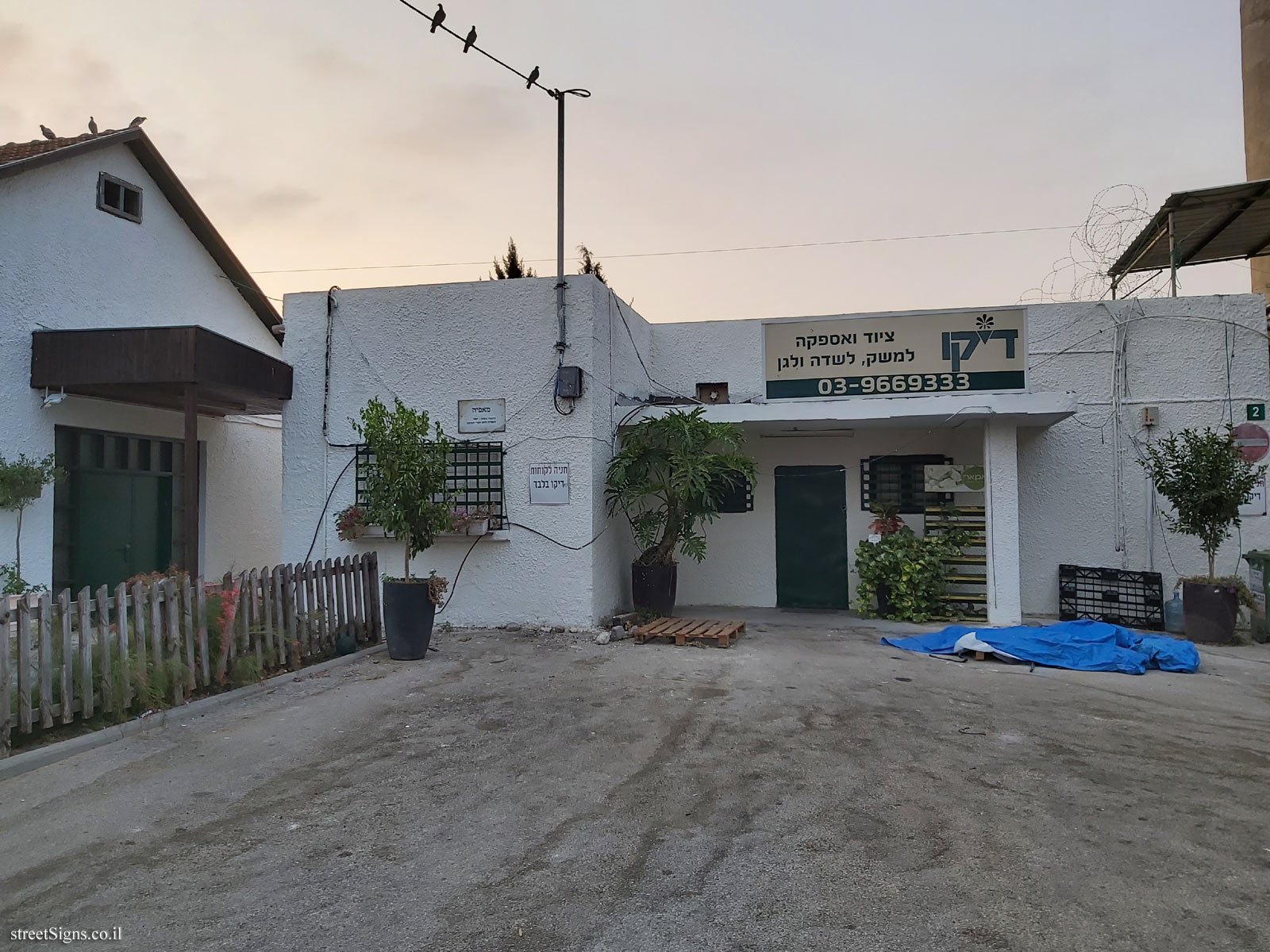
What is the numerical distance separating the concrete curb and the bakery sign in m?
7.54

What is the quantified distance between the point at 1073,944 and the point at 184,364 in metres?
9.84

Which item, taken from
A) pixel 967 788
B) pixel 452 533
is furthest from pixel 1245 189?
pixel 452 533

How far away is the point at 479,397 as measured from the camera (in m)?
10.9

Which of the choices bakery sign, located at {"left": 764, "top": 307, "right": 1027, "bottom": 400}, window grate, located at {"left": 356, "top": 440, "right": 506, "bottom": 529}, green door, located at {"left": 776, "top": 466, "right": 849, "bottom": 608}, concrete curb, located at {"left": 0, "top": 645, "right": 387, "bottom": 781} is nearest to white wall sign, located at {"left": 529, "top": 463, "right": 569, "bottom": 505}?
window grate, located at {"left": 356, "top": 440, "right": 506, "bottom": 529}

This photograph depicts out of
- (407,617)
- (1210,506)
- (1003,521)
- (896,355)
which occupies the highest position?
(896,355)

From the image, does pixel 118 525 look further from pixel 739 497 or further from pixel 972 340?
pixel 972 340

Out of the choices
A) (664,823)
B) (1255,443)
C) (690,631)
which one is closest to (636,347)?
(690,631)

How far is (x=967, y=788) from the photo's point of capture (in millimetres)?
4797

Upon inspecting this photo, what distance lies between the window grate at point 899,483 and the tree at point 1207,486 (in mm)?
2800

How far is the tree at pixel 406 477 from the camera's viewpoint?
8.45 metres

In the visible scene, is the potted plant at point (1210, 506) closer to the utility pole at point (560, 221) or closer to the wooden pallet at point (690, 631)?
the wooden pallet at point (690, 631)

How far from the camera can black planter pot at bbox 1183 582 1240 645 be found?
9.80m

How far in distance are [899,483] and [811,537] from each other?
1459mm

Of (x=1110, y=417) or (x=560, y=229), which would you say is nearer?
(x=560, y=229)
